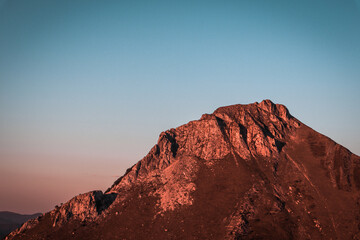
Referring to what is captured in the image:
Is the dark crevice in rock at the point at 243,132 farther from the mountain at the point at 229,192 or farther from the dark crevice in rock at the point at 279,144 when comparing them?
the dark crevice in rock at the point at 279,144

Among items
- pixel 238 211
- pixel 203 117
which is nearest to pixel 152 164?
pixel 203 117

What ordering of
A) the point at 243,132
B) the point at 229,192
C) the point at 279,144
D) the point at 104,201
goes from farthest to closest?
1. the point at 243,132
2. the point at 279,144
3. the point at 104,201
4. the point at 229,192

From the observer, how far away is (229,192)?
13750 centimetres

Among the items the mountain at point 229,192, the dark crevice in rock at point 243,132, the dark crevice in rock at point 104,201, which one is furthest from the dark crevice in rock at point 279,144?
the dark crevice in rock at point 104,201

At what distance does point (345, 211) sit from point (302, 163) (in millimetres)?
30045

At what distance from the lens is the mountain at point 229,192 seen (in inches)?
4767

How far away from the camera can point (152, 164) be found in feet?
534

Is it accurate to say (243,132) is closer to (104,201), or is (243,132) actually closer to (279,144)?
(279,144)

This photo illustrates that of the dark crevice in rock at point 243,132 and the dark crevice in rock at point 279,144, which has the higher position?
the dark crevice in rock at point 243,132

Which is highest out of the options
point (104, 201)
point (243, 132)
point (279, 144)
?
point (243, 132)

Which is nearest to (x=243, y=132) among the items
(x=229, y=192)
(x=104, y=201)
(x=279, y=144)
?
(x=279, y=144)

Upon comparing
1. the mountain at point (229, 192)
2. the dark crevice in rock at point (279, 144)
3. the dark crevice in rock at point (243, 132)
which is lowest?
the mountain at point (229, 192)

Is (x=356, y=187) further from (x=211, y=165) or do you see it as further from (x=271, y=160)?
(x=211, y=165)

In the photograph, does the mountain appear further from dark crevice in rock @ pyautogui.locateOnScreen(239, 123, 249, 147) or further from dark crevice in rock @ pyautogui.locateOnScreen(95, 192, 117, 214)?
dark crevice in rock @ pyautogui.locateOnScreen(95, 192, 117, 214)
